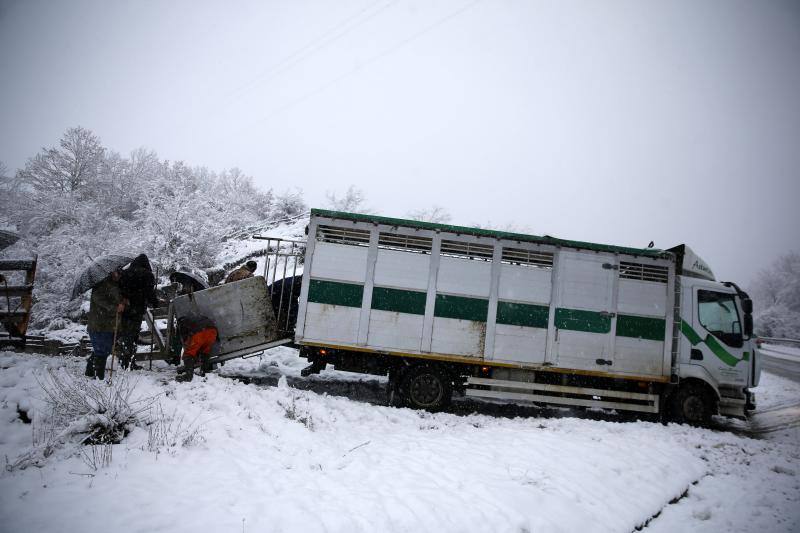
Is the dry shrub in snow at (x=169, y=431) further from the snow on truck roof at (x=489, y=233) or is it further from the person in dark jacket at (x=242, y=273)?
the snow on truck roof at (x=489, y=233)

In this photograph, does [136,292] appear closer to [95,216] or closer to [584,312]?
[584,312]

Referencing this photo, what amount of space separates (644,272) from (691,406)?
2.76m

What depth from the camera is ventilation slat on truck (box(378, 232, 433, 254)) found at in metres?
7.07

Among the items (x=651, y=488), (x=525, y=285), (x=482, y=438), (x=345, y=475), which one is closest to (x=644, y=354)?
(x=525, y=285)

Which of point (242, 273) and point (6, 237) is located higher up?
point (6, 237)

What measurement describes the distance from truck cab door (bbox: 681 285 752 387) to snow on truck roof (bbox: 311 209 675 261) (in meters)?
1.22

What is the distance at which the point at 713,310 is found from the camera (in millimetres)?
7504

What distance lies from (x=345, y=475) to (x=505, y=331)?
13.8 feet

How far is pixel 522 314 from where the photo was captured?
7070 mm

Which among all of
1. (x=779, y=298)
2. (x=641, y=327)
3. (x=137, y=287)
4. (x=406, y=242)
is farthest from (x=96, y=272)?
(x=779, y=298)

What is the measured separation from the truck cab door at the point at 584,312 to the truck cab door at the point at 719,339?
1.68 m

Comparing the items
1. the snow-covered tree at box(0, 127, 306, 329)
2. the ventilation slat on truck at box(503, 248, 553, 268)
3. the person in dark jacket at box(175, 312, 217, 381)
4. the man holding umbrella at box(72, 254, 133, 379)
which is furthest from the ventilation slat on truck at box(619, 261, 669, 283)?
the snow-covered tree at box(0, 127, 306, 329)

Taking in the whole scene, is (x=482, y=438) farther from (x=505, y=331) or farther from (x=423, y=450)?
(x=505, y=331)

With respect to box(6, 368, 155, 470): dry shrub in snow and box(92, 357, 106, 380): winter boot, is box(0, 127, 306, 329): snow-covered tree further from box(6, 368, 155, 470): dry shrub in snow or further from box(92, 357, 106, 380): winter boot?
box(6, 368, 155, 470): dry shrub in snow
